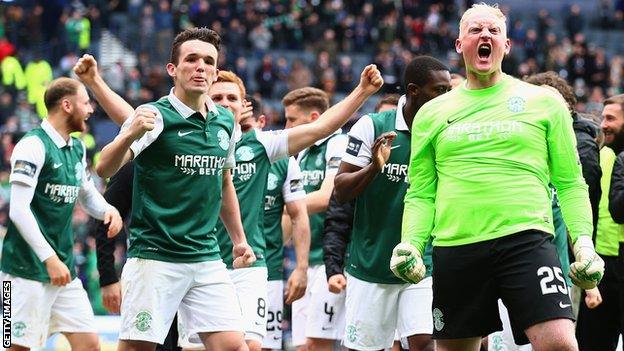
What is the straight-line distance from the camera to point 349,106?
785 centimetres

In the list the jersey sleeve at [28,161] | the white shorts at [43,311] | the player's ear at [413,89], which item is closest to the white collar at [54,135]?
the jersey sleeve at [28,161]

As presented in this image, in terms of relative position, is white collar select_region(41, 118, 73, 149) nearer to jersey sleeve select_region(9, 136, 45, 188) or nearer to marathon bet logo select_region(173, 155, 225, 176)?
jersey sleeve select_region(9, 136, 45, 188)

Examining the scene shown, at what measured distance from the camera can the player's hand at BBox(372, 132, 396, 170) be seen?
7.84 m

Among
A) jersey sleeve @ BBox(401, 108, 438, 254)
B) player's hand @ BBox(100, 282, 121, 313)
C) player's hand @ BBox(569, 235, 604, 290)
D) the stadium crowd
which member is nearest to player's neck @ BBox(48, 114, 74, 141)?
player's hand @ BBox(100, 282, 121, 313)

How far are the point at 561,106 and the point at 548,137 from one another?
205mm

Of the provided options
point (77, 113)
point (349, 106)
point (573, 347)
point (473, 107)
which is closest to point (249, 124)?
point (77, 113)

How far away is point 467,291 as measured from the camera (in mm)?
6758

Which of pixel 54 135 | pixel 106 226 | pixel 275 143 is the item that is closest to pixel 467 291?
pixel 275 143

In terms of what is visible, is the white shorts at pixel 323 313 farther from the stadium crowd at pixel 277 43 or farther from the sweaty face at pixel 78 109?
the stadium crowd at pixel 277 43


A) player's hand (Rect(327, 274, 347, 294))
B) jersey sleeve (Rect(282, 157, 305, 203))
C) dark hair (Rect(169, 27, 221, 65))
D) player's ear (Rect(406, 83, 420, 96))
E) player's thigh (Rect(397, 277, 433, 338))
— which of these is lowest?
player's thigh (Rect(397, 277, 433, 338))

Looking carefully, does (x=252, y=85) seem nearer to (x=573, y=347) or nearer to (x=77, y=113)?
(x=77, y=113)

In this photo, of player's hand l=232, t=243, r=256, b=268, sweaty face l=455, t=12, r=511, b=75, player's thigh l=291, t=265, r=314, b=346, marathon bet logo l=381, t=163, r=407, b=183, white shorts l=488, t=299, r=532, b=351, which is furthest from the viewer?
player's thigh l=291, t=265, r=314, b=346

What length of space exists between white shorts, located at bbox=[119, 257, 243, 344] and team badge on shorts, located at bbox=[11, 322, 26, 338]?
6.68ft

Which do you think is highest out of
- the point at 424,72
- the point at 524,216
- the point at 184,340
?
the point at 424,72
